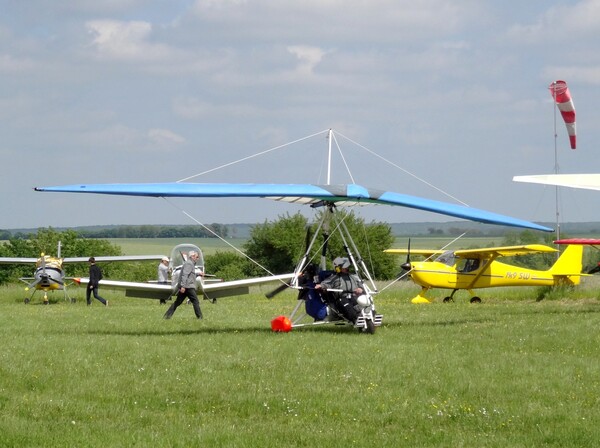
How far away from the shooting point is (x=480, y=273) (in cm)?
2808

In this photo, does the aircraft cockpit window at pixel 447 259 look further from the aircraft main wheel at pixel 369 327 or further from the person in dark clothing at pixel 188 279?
the aircraft main wheel at pixel 369 327

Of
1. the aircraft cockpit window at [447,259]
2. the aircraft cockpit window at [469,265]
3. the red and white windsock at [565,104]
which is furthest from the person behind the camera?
the aircraft cockpit window at [447,259]

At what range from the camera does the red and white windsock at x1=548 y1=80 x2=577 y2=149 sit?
20.9 metres

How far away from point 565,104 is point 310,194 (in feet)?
28.8

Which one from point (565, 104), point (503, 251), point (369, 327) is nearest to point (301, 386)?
point (369, 327)

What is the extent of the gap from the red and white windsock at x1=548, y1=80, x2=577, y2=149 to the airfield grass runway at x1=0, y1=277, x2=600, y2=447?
6146 millimetres

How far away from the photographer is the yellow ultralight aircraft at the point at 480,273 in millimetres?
27844

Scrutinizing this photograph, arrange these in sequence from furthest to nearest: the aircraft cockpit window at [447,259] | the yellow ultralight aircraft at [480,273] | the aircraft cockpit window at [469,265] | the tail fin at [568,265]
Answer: the aircraft cockpit window at [447,259], the tail fin at [568,265], the aircraft cockpit window at [469,265], the yellow ultralight aircraft at [480,273]

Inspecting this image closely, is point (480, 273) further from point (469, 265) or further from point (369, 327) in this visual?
point (369, 327)

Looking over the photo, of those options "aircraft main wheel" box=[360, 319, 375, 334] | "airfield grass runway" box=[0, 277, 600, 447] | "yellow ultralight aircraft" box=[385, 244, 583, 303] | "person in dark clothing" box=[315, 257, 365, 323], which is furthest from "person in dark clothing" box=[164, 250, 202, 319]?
"yellow ultralight aircraft" box=[385, 244, 583, 303]

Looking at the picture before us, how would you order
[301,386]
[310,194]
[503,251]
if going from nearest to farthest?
[301,386], [310,194], [503,251]

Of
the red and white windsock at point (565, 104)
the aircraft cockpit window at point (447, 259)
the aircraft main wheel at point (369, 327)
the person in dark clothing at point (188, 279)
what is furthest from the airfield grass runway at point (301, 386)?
the aircraft cockpit window at point (447, 259)

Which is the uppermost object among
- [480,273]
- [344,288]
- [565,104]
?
[565,104]

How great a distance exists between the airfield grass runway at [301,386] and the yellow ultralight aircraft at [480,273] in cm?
1110
